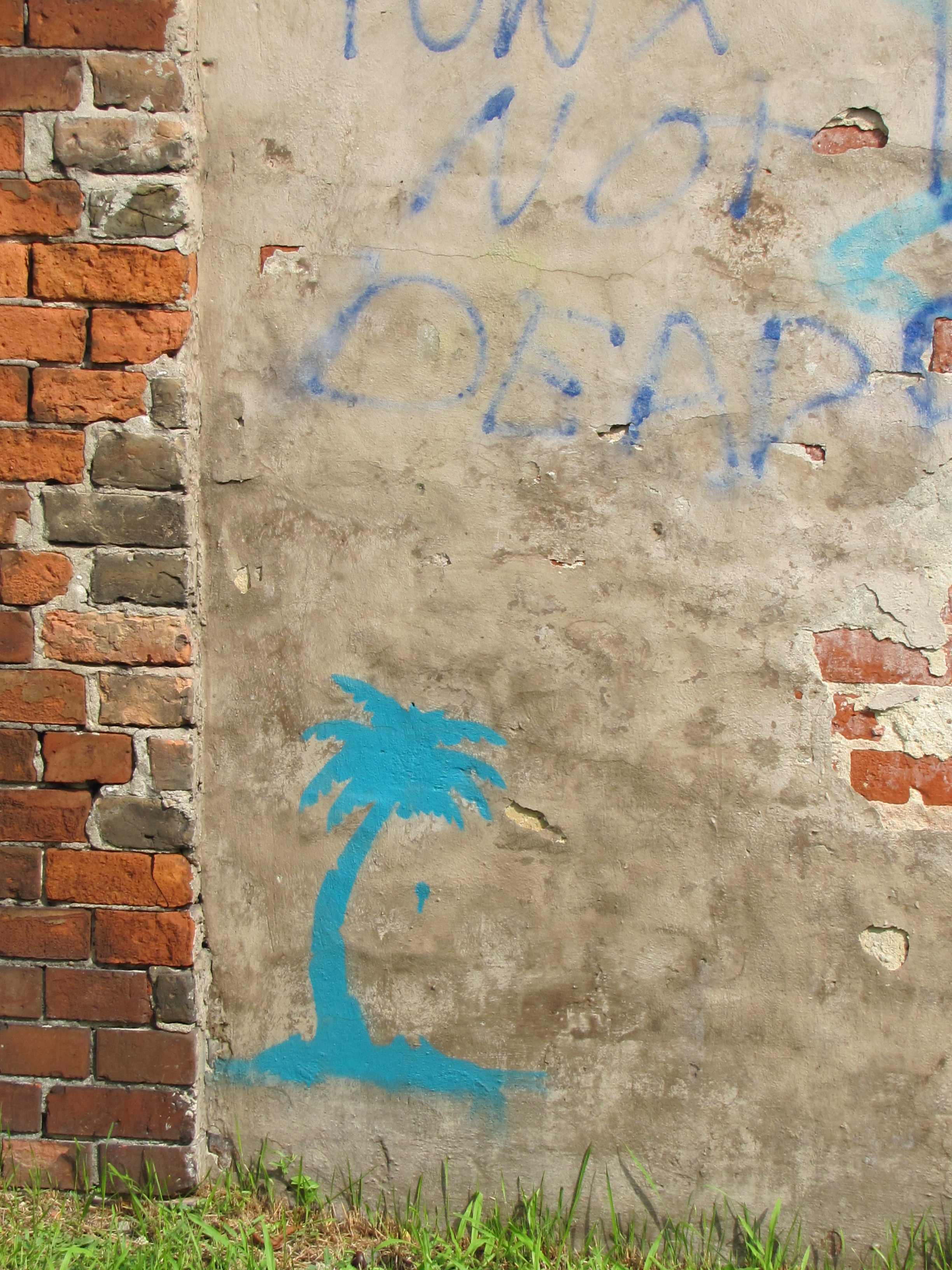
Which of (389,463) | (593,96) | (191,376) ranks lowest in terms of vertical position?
(389,463)

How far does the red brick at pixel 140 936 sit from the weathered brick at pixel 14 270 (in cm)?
116

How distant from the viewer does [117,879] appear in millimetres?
1746

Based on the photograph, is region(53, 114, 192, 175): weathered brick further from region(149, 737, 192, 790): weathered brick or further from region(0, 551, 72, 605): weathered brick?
region(149, 737, 192, 790): weathered brick

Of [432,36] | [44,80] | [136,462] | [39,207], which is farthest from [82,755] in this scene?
[432,36]

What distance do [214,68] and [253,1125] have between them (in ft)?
6.64

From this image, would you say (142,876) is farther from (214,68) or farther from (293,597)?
(214,68)

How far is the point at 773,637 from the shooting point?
1.75m

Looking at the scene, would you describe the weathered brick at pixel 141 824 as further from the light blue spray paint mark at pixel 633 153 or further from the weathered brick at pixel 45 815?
the light blue spray paint mark at pixel 633 153

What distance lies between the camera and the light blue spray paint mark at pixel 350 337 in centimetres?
175

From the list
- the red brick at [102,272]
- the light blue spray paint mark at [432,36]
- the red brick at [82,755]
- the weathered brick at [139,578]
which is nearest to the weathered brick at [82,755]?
the red brick at [82,755]

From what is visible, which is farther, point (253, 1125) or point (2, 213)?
point (253, 1125)

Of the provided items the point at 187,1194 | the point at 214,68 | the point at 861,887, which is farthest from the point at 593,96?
the point at 187,1194

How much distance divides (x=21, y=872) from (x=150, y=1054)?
0.42m

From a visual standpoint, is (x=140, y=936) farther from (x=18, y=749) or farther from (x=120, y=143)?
(x=120, y=143)
